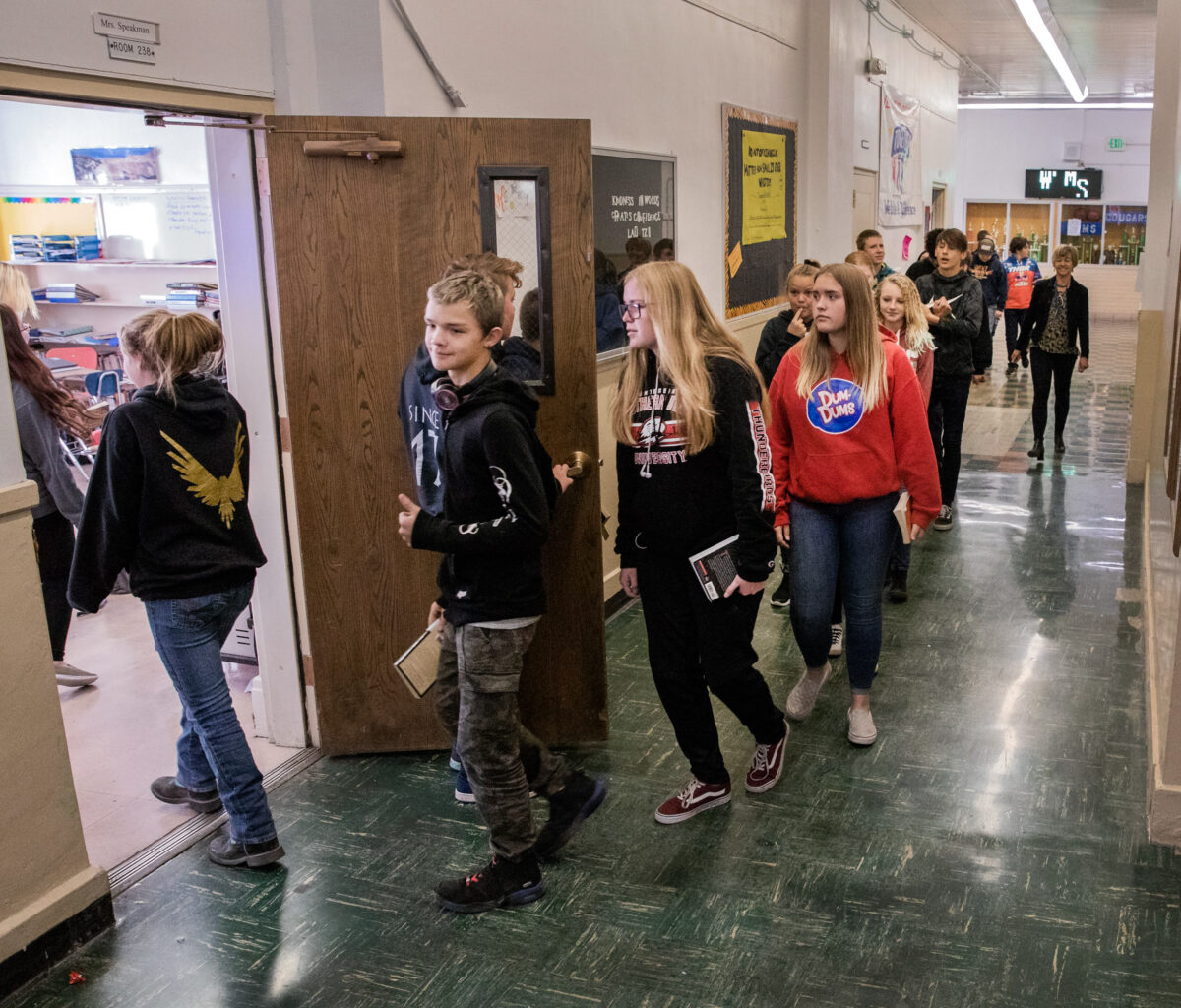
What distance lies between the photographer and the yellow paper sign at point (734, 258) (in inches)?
256

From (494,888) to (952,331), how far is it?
4.06 meters

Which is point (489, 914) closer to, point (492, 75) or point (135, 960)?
point (135, 960)

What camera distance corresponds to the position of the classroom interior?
266 centimetres

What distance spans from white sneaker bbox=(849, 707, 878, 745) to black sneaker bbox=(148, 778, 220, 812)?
203 cm

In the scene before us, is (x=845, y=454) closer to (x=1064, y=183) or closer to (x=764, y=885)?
(x=764, y=885)

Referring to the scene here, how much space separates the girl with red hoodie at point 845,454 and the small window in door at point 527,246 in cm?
76

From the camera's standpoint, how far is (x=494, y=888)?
2.88m

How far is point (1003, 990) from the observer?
8.29 feet

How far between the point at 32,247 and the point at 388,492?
17.9 ft

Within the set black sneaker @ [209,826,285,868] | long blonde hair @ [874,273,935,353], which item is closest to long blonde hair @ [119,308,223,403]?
black sneaker @ [209,826,285,868]

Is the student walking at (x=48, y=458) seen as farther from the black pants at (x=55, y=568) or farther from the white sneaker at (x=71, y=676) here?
the white sneaker at (x=71, y=676)

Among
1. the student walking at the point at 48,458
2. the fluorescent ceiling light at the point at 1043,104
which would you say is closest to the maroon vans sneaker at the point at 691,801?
the student walking at the point at 48,458

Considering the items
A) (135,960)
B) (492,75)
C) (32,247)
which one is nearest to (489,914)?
(135,960)

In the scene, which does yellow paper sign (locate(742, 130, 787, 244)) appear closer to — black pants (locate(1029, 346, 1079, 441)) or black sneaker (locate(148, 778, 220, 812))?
black pants (locate(1029, 346, 1079, 441))
